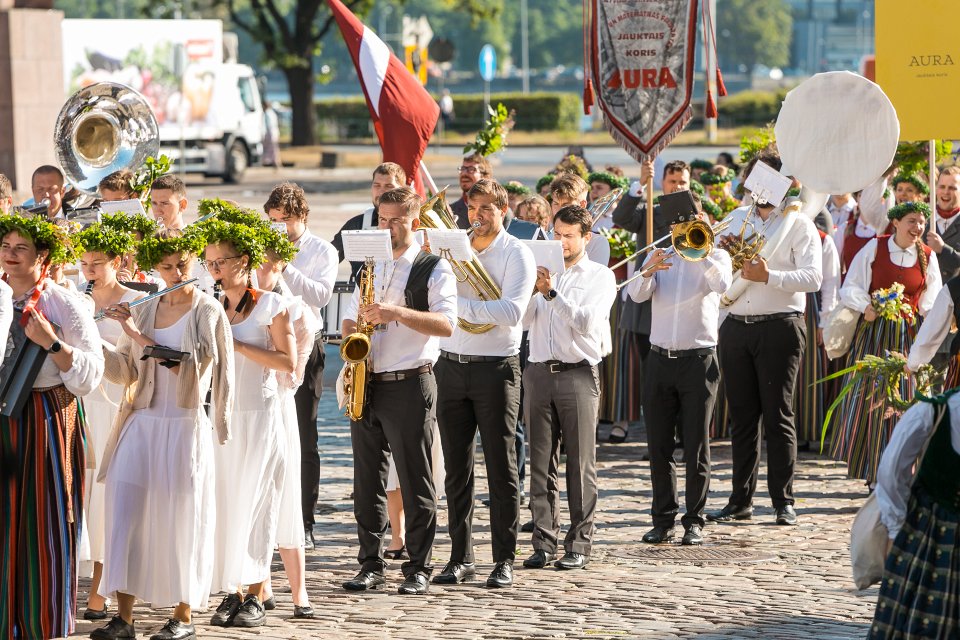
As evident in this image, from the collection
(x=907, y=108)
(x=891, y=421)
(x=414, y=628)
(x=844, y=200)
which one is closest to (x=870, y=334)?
(x=891, y=421)

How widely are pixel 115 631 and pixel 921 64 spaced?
5888 mm

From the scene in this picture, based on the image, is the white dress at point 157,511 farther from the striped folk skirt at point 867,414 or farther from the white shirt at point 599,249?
the striped folk skirt at point 867,414

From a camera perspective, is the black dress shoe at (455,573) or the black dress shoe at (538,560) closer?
the black dress shoe at (455,573)

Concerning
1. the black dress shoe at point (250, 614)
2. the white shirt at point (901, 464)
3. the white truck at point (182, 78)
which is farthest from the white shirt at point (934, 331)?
the white truck at point (182, 78)

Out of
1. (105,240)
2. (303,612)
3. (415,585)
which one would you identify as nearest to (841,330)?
(415,585)

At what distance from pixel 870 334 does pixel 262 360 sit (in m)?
4.56

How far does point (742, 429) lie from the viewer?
10.1m


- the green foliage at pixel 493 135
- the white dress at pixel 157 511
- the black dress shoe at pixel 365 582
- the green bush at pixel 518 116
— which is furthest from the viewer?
the green bush at pixel 518 116

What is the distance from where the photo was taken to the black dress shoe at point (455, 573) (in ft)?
27.9

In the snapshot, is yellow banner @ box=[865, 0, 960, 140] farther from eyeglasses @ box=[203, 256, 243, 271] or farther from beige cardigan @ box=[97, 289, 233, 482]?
beige cardigan @ box=[97, 289, 233, 482]

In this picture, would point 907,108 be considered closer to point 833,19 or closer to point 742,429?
point 742,429

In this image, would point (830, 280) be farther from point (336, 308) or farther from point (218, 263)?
point (218, 263)

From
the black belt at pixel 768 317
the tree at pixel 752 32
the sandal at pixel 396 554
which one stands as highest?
the tree at pixel 752 32

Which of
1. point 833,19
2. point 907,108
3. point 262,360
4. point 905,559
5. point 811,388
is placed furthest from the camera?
point 833,19
